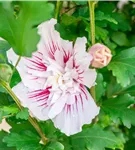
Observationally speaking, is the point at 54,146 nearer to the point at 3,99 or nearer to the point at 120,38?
Answer: the point at 3,99

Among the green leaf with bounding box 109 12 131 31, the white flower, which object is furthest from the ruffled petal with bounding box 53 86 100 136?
the green leaf with bounding box 109 12 131 31

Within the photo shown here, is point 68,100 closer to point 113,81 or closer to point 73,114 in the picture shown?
point 73,114

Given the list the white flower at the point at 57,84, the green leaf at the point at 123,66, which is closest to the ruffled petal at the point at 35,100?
the white flower at the point at 57,84

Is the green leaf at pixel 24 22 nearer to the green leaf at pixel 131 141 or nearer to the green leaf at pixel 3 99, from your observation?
the green leaf at pixel 3 99

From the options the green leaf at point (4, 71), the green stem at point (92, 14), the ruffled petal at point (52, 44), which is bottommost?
the green leaf at point (4, 71)

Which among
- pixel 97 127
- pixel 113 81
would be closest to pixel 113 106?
pixel 97 127

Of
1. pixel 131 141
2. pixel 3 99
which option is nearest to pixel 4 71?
pixel 3 99
